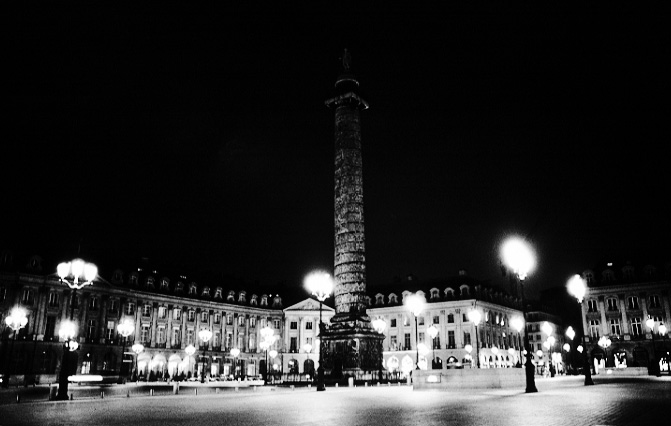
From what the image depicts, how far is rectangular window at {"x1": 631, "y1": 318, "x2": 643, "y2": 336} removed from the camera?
180ft

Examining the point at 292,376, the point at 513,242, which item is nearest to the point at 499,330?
the point at 292,376

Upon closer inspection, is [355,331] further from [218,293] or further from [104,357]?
[218,293]

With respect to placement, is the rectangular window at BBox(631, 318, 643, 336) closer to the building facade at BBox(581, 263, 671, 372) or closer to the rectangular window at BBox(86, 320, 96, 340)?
the building facade at BBox(581, 263, 671, 372)

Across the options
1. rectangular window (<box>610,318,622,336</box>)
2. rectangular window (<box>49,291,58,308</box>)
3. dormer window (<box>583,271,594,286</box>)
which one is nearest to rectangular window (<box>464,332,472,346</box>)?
dormer window (<box>583,271,594,286</box>)

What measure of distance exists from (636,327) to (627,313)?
1692mm

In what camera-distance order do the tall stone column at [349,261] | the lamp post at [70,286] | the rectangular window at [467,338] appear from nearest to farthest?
the lamp post at [70,286] → the tall stone column at [349,261] → the rectangular window at [467,338]

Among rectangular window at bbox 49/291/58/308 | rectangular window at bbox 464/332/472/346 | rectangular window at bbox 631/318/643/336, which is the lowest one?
rectangular window at bbox 464/332/472/346

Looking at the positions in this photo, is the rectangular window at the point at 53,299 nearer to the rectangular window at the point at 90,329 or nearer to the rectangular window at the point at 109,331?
the rectangular window at the point at 90,329

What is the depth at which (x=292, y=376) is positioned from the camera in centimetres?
4431

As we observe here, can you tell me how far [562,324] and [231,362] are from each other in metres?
66.9

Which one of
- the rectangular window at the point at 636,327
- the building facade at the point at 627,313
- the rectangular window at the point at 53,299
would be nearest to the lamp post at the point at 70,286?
the rectangular window at the point at 53,299

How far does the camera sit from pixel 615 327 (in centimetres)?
5659

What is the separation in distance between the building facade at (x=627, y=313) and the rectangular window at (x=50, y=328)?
180 ft

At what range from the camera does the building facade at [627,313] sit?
2120 inches
